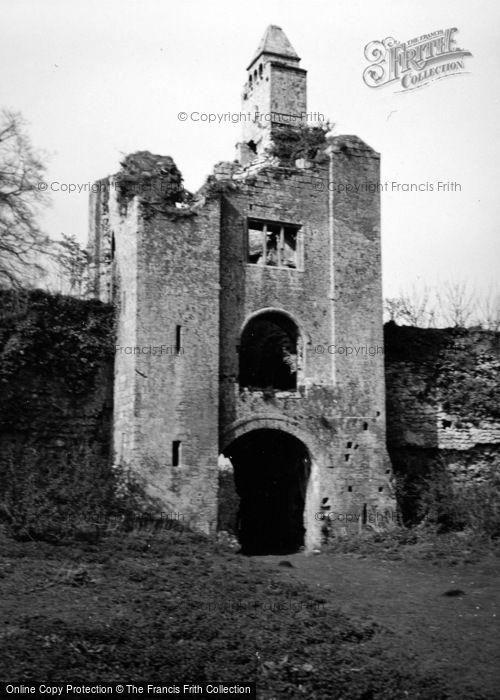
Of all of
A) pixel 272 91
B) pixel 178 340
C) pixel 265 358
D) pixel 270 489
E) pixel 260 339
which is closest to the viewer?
pixel 178 340

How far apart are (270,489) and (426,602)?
26.9 ft

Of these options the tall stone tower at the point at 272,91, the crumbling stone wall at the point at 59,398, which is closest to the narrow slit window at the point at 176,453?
the crumbling stone wall at the point at 59,398

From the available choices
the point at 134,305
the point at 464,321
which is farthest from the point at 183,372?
the point at 464,321

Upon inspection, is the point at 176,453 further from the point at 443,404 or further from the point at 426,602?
the point at 443,404

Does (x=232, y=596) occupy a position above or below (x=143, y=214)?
below

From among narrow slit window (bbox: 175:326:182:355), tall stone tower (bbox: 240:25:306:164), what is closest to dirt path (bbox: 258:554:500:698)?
narrow slit window (bbox: 175:326:182:355)

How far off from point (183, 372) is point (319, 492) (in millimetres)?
4011

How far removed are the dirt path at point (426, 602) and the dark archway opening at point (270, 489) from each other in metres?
2.14

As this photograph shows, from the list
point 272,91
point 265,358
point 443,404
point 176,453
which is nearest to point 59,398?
point 176,453

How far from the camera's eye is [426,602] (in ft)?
44.2

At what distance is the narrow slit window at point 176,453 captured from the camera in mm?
17359

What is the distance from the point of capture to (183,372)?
17.7 metres

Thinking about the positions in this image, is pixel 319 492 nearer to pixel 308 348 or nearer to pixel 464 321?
pixel 308 348

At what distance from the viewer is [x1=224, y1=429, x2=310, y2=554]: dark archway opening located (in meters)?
19.8
